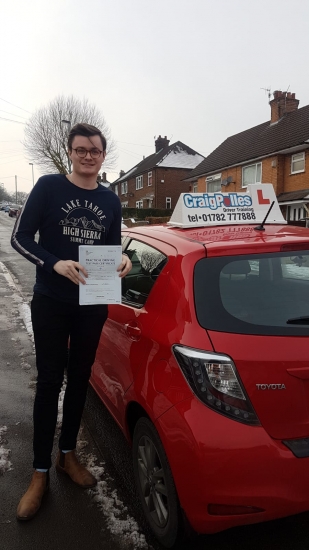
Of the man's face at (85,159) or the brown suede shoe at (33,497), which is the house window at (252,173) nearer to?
the man's face at (85,159)

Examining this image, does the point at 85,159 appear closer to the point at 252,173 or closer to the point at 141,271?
the point at 141,271

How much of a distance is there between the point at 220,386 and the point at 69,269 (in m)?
0.95

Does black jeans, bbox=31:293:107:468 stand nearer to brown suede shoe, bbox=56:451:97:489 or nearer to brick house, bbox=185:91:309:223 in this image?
brown suede shoe, bbox=56:451:97:489

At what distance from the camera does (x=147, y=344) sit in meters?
2.12

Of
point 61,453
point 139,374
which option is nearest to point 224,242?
point 139,374

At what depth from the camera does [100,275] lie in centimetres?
221

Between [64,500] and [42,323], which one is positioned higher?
[42,323]

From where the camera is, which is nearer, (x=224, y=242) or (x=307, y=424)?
(x=307, y=424)

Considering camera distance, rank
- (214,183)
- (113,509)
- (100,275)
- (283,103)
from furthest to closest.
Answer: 1. (214,183)
2. (283,103)
3. (113,509)
4. (100,275)

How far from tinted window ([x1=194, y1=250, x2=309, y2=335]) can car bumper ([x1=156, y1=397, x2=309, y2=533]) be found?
0.40 meters

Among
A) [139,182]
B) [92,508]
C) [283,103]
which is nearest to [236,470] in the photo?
[92,508]

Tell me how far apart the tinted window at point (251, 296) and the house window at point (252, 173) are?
23.5 metres

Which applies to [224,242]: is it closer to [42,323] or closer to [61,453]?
[42,323]

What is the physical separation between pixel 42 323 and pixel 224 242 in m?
1.09
